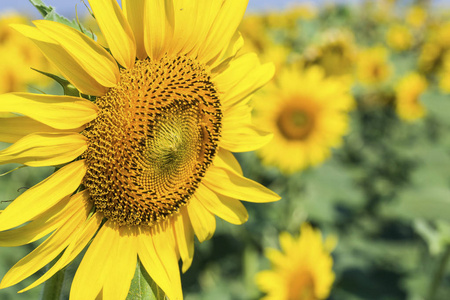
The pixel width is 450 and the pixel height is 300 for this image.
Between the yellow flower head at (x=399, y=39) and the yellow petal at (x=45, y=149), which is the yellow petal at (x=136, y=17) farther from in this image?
the yellow flower head at (x=399, y=39)

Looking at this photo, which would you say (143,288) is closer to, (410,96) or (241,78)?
(241,78)

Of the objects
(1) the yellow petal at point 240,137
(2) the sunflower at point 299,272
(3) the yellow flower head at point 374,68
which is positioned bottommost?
(2) the sunflower at point 299,272

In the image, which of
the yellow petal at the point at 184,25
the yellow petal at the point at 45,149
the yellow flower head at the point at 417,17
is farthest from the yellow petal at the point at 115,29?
the yellow flower head at the point at 417,17

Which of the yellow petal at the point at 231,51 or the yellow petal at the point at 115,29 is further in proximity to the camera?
the yellow petal at the point at 231,51

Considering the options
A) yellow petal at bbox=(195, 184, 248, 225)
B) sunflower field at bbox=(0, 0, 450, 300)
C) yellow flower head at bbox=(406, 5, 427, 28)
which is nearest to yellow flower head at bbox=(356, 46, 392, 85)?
sunflower field at bbox=(0, 0, 450, 300)

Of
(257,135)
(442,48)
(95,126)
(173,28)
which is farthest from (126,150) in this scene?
(442,48)

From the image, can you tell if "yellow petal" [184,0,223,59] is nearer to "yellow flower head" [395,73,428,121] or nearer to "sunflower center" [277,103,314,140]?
"sunflower center" [277,103,314,140]
